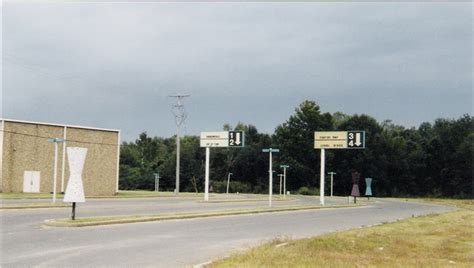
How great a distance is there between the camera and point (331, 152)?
10431cm

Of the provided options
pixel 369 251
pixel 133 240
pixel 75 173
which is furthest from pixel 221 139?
pixel 369 251

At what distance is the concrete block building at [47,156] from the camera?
A: 186 feet

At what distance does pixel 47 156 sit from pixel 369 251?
49179 millimetres

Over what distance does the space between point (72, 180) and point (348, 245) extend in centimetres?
1076

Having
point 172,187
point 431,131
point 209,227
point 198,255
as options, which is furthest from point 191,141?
point 198,255

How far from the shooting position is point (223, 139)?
51.8 meters

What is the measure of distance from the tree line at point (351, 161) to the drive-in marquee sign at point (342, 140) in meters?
42.6

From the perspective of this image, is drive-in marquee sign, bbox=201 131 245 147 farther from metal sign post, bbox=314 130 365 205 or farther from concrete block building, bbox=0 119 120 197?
concrete block building, bbox=0 119 120 197

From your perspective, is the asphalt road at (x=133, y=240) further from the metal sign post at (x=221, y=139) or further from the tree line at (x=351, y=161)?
the tree line at (x=351, y=161)

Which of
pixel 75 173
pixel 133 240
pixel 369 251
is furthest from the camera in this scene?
pixel 75 173

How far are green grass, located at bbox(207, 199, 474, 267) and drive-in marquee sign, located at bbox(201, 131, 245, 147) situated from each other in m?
28.6

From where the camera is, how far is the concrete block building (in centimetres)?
5669

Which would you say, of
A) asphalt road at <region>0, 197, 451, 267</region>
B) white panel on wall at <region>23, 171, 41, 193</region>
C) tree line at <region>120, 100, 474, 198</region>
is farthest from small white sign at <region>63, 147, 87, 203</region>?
tree line at <region>120, 100, 474, 198</region>

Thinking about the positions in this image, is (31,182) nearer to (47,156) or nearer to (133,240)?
(47,156)
